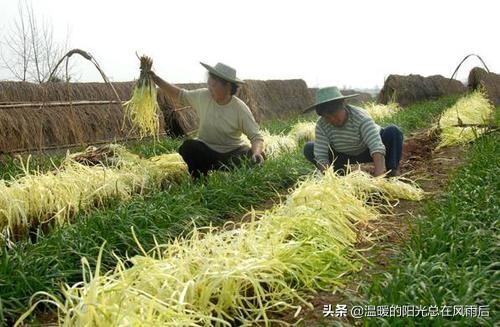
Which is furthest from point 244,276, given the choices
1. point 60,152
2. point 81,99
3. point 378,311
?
point 81,99

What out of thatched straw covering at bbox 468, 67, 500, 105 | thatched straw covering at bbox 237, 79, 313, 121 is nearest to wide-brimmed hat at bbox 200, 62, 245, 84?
thatched straw covering at bbox 237, 79, 313, 121

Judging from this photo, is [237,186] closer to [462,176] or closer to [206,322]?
[462,176]

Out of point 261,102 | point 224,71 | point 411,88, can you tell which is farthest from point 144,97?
point 411,88

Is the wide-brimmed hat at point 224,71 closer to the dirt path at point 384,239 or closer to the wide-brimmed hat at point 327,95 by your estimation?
the wide-brimmed hat at point 327,95

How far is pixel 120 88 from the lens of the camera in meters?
9.28

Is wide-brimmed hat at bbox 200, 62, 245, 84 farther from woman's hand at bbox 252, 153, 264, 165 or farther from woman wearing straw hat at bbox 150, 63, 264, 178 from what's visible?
woman's hand at bbox 252, 153, 264, 165

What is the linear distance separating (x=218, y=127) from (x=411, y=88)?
16.9 meters

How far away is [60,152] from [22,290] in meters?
4.79

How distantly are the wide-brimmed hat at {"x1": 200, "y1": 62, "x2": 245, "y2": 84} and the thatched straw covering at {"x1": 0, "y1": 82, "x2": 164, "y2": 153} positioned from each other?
67.0 inches

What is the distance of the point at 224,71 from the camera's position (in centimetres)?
476

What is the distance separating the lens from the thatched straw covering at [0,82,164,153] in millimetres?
6422

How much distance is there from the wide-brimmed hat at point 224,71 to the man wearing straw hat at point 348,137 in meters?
0.85

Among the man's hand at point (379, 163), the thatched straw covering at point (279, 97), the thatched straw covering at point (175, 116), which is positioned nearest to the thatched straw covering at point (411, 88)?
the thatched straw covering at point (279, 97)

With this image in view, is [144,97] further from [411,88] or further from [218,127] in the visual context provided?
[411,88]
